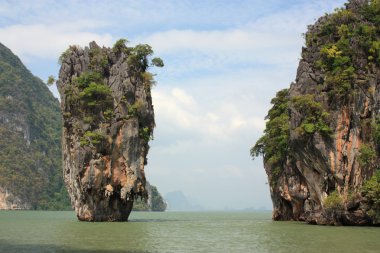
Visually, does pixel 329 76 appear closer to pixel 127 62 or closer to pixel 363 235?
pixel 363 235

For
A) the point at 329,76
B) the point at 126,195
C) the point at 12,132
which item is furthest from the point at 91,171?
the point at 12,132

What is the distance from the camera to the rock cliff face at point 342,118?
3112 cm

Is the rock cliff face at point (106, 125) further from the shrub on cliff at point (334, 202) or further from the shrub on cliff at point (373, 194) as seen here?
the shrub on cliff at point (373, 194)

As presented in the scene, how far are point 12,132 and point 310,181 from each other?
11170 centimetres

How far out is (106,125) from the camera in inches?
1494

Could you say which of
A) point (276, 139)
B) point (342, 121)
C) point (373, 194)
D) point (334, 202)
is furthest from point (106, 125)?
point (373, 194)

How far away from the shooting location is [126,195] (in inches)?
1464

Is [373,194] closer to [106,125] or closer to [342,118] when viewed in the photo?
[342,118]

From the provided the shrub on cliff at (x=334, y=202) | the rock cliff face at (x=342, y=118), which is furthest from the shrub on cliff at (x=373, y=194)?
the shrub on cliff at (x=334, y=202)

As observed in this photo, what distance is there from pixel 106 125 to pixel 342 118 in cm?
1771

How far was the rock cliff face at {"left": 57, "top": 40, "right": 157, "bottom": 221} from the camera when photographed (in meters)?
37.2

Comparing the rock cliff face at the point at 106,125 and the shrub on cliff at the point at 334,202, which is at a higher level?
the rock cliff face at the point at 106,125

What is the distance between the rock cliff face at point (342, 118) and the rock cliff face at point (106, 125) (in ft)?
40.9

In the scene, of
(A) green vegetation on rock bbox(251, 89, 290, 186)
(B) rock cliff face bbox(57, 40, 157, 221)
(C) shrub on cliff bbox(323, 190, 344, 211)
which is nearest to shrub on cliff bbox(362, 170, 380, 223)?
(C) shrub on cliff bbox(323, 190, 344, 211)
